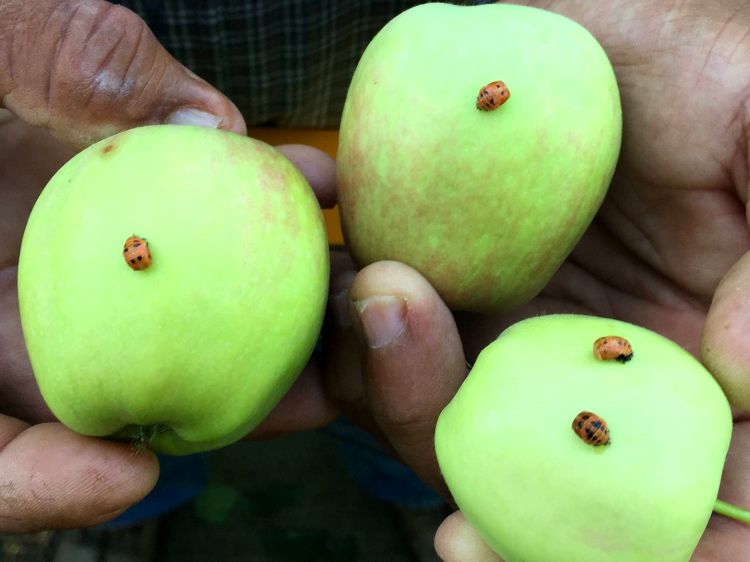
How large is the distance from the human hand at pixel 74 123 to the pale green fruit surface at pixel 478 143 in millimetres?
226

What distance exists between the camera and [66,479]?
0.74 m

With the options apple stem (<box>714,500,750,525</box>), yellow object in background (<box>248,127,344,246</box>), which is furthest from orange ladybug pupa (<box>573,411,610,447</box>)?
yellow object in background (<box>248,127,344,246</box>)

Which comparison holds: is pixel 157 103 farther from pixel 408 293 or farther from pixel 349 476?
pixel 349 476

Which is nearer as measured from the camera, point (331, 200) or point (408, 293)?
point (408, 293)

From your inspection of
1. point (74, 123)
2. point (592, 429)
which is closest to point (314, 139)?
point (74, 123)

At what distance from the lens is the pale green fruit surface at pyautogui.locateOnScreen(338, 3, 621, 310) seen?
76 cm

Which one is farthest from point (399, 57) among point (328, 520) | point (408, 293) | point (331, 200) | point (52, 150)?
point (328, 520)

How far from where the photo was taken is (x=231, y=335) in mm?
706

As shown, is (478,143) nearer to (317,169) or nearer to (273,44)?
(317,169)

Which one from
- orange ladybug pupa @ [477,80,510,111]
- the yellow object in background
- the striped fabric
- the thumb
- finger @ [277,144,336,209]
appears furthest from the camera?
the yellow object in background

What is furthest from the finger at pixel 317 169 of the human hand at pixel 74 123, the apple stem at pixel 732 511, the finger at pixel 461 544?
the apple stem at pixel 732 511

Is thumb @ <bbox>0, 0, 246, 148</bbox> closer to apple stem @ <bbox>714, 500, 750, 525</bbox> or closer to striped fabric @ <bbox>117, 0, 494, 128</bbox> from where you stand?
striped fabric @ <bbox>117, 0, 494, 128</bbox>

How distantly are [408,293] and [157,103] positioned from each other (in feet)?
1.34

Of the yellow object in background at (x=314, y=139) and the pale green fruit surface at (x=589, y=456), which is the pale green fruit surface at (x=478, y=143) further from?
the yellow object in background at (x=314, y=139)
